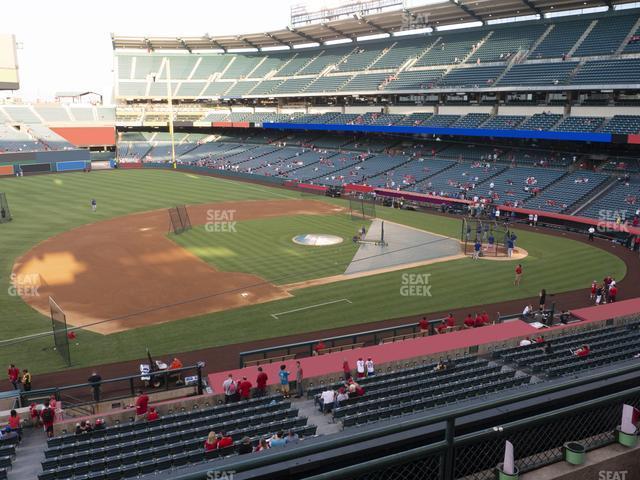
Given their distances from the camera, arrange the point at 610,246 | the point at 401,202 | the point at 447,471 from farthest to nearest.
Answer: the point at 401,202 → the point at 610,246 → the point at 447,471

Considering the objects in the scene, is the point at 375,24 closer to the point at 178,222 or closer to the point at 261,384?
the point at 178,222

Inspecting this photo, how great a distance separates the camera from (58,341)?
2141 cm

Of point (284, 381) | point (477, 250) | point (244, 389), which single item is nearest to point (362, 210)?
point (477, 250)

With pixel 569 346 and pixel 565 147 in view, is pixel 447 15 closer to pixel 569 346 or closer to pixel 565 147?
pixel 565 147

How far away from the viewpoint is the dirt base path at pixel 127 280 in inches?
1020

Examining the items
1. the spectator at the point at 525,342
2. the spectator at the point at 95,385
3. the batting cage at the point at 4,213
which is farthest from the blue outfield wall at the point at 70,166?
the spectator at the point at 525,342

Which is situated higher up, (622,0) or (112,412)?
(622,0)

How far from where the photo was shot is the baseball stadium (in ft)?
17.2

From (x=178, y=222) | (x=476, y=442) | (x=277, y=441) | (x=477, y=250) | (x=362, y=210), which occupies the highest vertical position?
(x=476, y=442)

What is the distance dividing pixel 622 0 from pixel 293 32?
53423 mm

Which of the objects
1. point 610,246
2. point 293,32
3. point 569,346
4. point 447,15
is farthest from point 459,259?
point 293,32

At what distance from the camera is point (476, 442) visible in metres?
3.92

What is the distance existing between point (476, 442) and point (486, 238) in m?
37.7

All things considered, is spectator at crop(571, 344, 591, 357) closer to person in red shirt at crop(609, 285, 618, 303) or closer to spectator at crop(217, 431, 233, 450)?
spectator at crop(217, 431, 233, 450)
